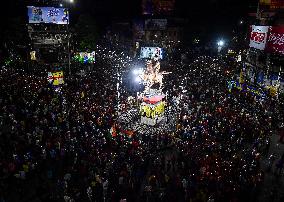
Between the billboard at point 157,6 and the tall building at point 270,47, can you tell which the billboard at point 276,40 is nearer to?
the tall building at point 270,47

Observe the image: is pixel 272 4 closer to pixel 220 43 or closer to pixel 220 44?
pixel 220 44

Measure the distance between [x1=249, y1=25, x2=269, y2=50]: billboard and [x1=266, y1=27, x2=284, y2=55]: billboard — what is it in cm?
61

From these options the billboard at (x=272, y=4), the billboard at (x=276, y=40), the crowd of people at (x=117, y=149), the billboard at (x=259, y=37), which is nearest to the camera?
the crowd of people at (x=117, y=149)

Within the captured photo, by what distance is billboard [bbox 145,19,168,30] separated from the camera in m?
59.8

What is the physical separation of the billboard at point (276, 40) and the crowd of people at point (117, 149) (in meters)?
5.08

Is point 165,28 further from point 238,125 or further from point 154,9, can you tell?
point 238,125

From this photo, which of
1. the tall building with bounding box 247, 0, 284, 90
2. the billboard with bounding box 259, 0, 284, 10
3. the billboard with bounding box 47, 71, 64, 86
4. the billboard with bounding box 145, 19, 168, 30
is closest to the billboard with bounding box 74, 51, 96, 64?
the billboard with bounding box 47, 71, 64, 86

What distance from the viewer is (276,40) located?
2852 centimetres

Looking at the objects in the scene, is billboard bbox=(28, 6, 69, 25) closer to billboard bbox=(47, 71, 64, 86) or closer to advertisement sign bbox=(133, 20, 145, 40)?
billboard bbox=(47, 71, 64, 86)

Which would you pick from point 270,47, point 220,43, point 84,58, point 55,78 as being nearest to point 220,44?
point 220,43

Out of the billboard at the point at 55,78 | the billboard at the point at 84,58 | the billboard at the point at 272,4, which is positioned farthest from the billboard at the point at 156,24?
the billboard at the point at 55,78

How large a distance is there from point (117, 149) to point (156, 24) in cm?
4586

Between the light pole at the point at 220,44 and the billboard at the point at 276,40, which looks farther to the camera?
the light pole at the point at 220,44

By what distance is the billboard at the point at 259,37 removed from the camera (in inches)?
1175
